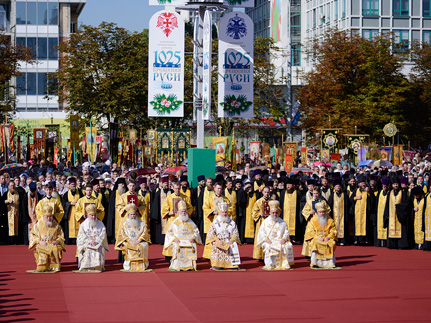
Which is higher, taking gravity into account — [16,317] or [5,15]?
[5,15]

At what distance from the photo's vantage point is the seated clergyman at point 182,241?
54.4ft

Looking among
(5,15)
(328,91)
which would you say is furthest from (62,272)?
(5,15)

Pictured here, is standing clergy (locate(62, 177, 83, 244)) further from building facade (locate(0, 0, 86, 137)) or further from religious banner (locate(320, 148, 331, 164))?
building facade (locate(0, 0, 86, 137))

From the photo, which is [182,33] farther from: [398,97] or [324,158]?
[398,97]

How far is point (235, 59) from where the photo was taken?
24.2 m

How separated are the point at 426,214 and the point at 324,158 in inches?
610

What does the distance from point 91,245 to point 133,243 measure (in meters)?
0.79

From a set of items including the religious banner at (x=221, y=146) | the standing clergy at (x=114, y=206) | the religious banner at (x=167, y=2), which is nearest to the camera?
the standing clergy at (x=114, y=206)

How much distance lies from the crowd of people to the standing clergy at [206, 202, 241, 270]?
19 mm

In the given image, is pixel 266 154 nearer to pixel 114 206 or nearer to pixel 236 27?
pixel 236 27

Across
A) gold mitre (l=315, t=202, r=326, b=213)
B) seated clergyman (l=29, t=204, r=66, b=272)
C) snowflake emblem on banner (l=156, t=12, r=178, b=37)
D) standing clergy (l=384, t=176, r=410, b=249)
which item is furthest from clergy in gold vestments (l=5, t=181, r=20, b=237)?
standing clergy (l=384, t=176, r=410, b=249)

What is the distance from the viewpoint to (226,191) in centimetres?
2072

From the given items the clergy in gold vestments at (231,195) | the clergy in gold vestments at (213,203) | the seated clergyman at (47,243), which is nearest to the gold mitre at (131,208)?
the seated clergyman at (47,243)

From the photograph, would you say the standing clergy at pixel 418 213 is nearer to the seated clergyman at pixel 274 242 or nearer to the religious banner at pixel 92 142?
the seated clergyman at pixel 274 242
